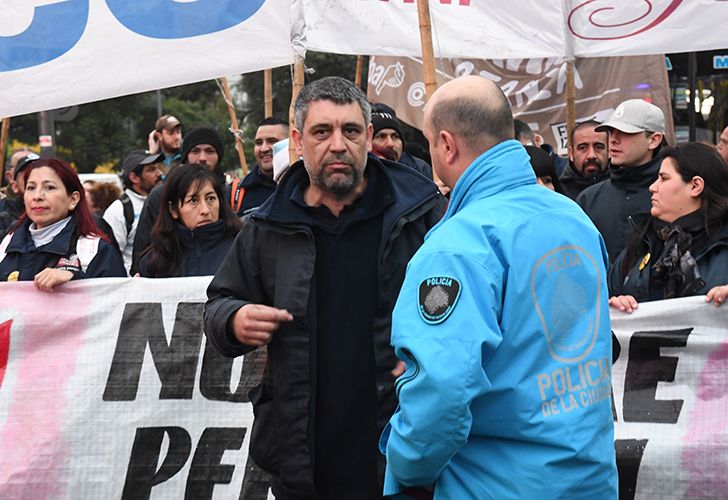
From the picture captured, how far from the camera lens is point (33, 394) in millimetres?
5434

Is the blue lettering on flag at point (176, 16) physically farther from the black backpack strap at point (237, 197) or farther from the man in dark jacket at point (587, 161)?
the man in dark jacket at point (587, 161)

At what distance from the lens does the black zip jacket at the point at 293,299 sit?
11.6 ft

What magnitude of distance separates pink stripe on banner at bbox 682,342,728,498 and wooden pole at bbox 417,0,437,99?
1.99 meters

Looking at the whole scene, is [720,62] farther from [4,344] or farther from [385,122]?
[4,344]

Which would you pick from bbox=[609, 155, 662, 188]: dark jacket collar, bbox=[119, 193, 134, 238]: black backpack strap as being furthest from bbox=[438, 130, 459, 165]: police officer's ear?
bbox=[119, 193, 134, 238]: black backpack strap

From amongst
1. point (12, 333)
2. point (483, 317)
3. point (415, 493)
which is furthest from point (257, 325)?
point (12, 333)

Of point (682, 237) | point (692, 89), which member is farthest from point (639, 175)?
point (692, 89)

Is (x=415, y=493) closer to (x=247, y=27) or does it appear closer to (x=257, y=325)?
(x=257, y=325)

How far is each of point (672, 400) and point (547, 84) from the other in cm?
592

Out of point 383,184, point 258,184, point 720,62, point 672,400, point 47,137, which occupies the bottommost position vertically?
point 672,400

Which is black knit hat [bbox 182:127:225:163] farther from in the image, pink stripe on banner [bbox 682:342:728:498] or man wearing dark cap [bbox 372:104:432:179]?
pink stripe on banner [bbox 682:342:728:498]

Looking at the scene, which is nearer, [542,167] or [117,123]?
[542,167]

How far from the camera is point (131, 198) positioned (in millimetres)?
7941

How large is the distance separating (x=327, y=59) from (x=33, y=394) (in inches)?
1115
